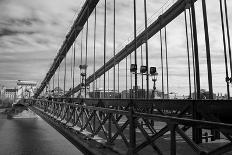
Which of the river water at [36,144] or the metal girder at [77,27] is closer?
the river water at [36,144]

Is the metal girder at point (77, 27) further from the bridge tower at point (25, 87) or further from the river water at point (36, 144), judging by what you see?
the bridge tower at point (25, 87)

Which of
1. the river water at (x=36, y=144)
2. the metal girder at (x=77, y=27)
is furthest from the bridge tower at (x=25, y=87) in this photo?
the river water at (x=36, y=144)

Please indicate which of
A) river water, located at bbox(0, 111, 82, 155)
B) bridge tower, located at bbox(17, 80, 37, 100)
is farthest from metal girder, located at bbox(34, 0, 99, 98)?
bridge tower, located at bbox(17, 80, 37, 100)

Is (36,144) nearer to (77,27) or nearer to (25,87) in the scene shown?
(77,27)

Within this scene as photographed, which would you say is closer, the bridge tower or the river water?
the river water

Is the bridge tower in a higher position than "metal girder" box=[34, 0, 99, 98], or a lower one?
lower

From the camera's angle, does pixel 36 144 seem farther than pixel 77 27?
No

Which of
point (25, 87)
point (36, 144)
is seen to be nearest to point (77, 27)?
point (36, 144)

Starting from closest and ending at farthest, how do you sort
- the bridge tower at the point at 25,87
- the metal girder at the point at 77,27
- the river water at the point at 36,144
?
the river water at the point at 36,144, the metal girder at the point at 77,27, the bridge tower at the point at 25,87

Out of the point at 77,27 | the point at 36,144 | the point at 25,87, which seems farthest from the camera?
the point at 25,87

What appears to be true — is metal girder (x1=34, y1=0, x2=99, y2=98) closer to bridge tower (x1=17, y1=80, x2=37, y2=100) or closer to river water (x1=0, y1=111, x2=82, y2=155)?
river water (x1=0, y1=111, x2=82, y2=155)

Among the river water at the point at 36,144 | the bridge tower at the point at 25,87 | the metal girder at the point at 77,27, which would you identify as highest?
the metal girder at the point at 77,27

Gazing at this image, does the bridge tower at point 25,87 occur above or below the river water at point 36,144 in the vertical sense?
above

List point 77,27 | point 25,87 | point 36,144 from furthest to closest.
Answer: point 25,87
point 77,27
point 36,144
